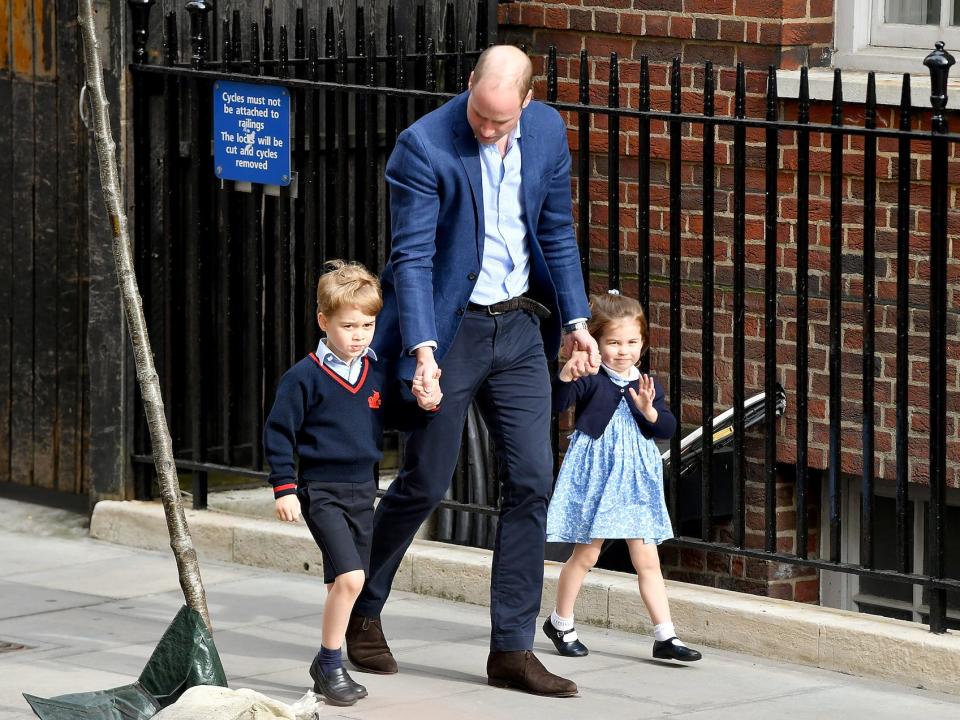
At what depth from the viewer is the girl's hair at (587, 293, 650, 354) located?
20.1 feet

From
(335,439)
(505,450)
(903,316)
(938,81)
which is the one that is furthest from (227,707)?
(938,81)

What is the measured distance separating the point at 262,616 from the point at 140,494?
1.45m

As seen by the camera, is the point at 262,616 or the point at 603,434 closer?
the point at 603,434

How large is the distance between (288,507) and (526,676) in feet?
2.86

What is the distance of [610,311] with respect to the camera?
6.15 metres

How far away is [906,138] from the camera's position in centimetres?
579

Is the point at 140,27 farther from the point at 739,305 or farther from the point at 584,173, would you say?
the point at 739,305

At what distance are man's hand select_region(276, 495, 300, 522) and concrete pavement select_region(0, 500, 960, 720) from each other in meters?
0.55

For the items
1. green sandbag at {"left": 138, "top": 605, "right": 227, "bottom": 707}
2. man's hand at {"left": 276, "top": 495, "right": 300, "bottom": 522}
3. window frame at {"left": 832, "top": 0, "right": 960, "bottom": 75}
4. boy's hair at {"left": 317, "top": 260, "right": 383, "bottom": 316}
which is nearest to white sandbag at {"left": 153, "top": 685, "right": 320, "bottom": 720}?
green sandbag at {"left": 138, "top": 605, "right": 227, "bottom": 707}

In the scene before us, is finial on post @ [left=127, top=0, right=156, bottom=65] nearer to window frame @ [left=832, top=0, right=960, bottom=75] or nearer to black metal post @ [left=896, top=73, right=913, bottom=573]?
window frame @ [left=832, top=0, right=960, bottom=75]

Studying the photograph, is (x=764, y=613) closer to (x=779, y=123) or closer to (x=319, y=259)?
(x=779, y=123)

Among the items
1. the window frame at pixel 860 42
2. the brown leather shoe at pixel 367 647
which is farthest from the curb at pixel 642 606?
the window frame at pixel 860 42

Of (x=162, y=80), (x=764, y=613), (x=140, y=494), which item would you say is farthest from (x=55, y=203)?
(x=764, y=613)

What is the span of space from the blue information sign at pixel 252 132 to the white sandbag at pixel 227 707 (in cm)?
294
